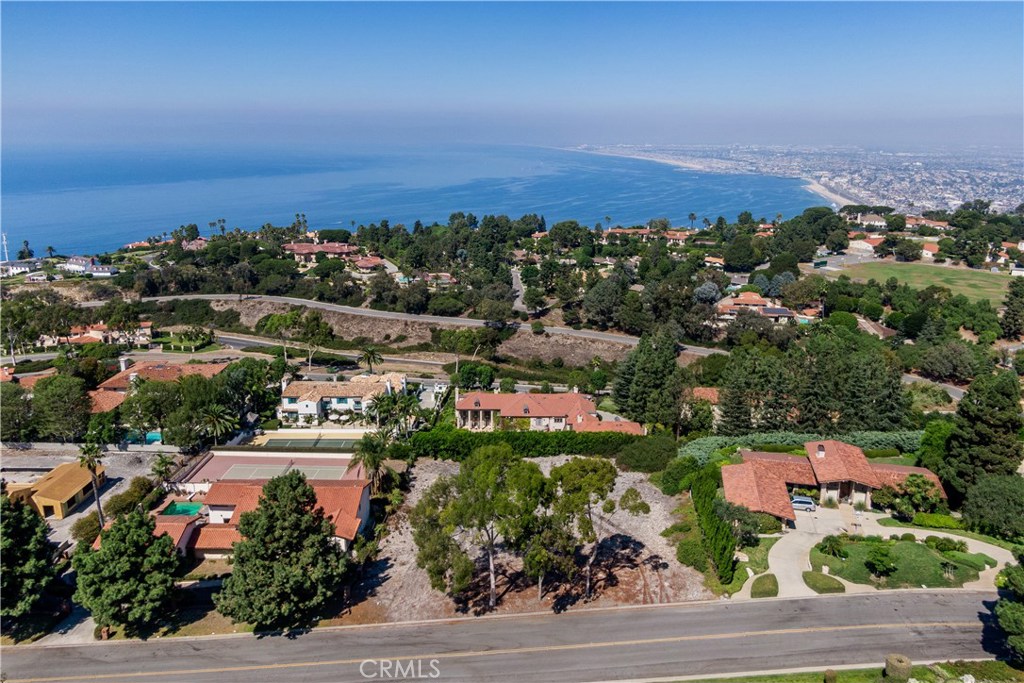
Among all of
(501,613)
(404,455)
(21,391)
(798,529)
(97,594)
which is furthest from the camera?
(21,391)

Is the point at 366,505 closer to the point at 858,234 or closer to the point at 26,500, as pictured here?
the point at 26,500

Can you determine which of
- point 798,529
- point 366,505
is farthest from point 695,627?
point 366,505

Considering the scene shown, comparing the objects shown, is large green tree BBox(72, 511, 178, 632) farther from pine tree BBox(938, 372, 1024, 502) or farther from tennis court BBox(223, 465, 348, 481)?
pine tree BBox(938, 372, 1024, 502)

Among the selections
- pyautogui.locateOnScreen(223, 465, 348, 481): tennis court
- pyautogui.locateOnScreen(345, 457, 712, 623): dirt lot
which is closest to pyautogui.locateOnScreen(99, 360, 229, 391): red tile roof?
pyautogui.locateOnScreen(223, 465, 348, 481): tennis court

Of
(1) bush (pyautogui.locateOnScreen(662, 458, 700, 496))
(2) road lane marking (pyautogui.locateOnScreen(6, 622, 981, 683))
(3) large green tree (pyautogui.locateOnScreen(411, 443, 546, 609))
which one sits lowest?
(1) bush (pyautogui.locateOnScreen(662, 458, 700, 496))

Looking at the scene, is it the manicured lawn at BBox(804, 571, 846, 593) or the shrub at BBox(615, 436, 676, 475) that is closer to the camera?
the manicured lawn at BBox(804, 571, 846, 593)
